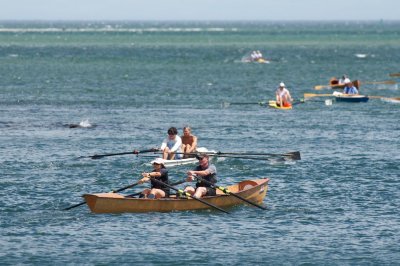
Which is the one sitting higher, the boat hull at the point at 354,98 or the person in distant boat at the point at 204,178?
the person in distant boat at the point at 204,178

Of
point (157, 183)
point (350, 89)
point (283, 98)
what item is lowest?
point (350, 89)

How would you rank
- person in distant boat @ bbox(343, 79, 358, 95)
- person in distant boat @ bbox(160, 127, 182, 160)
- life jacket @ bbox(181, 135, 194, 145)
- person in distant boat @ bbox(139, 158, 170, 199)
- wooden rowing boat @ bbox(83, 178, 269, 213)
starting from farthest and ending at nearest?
person in distant boat @ bbox(343, 79, 358, 95), life jacket @ bbox(181, 135, 194, 145), person in distant boat @ bbox(160, 127, 182, 160), person in distant boat @ bbox(139, 158, 170, 199), wooden rowing boat @ bbox(83, 178, 269, 213)

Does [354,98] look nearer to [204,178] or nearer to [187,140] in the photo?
[187,140]

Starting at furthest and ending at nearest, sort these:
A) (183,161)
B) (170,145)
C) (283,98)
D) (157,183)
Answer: (283,98) < (183,161) < (170,145) < (157,183)

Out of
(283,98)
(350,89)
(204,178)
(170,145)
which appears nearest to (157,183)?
(204,178)

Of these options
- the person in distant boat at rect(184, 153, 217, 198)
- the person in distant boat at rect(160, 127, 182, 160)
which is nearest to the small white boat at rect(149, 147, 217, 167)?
the person in distant boat at rect(160, 127, 182, 160)

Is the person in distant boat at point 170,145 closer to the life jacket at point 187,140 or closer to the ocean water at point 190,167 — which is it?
the life jacket at point 187,140

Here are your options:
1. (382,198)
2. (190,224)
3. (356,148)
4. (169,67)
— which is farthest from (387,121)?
(169,67)

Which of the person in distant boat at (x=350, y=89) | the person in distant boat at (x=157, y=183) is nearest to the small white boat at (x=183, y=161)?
the person in distant boat at (x=157, y=183)

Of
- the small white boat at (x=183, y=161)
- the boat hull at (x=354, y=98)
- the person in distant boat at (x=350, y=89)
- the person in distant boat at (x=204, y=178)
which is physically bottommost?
the boat hull at (x=354, y=98)

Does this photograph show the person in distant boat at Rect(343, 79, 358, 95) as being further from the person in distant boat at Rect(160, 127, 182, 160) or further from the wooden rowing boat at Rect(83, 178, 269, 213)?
the wooden rowing boat at Rect(83, 178, 269, 213)

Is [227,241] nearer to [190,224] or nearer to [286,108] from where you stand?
[190,224]

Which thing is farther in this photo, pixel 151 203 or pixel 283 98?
pixel 283 98

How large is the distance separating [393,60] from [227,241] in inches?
4875
